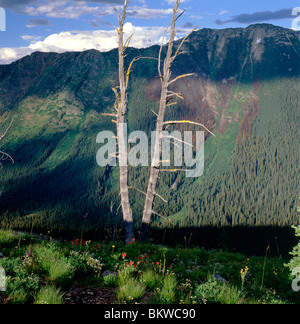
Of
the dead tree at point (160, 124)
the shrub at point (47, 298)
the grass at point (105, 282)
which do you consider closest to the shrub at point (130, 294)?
the grass at point (105, 282)

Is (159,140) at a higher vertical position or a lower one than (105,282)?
higher

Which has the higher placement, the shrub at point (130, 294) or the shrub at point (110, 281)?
the shrub at point (130, 294)

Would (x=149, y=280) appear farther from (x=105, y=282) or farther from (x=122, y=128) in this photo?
(x=122, y=128)

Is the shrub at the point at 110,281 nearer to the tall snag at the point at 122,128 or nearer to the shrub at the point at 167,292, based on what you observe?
the shrub at the point at 167,292

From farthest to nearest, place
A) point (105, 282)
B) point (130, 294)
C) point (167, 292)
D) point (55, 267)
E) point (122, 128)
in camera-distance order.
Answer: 1. point (122, 128)
2. point (55, 267)
3. point (105, 282)
4. point (167, 292)
5. point (130, 294)

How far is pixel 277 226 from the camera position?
447 ft

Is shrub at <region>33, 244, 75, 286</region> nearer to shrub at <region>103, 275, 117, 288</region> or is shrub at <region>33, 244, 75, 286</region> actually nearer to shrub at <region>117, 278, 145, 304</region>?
shrub at <region>103, 275, 117, 288</region>

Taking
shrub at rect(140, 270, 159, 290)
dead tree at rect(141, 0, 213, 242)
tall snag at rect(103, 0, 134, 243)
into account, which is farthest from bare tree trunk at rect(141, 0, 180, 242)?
shrub at rect(140, 270, 159, 290)

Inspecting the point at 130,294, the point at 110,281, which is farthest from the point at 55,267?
the point at 130,294

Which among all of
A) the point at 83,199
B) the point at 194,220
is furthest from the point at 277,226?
the point at 83,199
